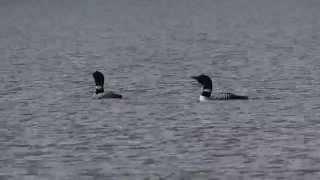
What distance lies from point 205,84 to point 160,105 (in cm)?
74

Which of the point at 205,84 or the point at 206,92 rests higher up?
the point at 205,84

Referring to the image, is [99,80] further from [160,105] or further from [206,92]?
[206,92]

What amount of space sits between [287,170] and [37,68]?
11.2 meters

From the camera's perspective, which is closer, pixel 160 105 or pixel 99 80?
pixel 160 105

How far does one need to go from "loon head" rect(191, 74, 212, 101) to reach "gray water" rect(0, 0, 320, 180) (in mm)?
279

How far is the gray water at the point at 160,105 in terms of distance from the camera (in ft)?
31.0

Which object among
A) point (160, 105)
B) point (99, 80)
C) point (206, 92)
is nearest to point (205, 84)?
point (206, 92)

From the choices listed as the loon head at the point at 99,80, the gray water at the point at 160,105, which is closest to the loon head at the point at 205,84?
the gray water at the point at 160,105

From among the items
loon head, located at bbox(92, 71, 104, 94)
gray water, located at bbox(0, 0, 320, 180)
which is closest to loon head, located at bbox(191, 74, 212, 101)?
gray water, located at bbox(0, 0, 320, 180)

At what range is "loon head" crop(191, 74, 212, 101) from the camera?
13938 millimetres

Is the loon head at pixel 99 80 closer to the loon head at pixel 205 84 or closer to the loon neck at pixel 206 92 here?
the loon head at pixel 205 84

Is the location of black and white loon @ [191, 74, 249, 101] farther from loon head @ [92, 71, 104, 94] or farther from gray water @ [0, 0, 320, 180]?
loon head @ [92, 71, 104, 94]

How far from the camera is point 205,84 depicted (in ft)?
46.1

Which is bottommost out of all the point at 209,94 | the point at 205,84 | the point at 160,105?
the point at 160,105
